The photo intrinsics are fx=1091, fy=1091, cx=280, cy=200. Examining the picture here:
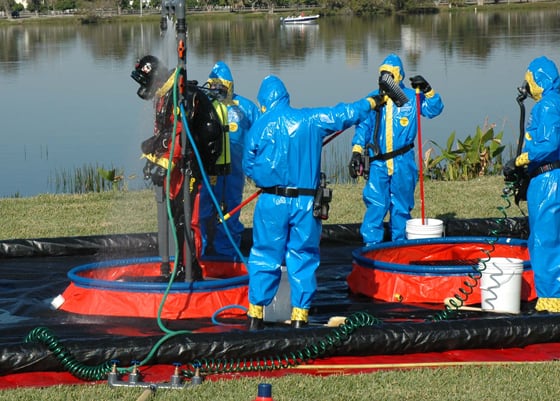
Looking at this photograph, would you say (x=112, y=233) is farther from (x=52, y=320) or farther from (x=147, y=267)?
(x=52, y=320)

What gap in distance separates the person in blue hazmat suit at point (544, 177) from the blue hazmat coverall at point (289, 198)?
44.2 inches

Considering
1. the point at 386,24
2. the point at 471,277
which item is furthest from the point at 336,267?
the point at 386,24

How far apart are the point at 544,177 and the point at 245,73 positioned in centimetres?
1903

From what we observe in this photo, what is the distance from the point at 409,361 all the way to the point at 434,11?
168 feet

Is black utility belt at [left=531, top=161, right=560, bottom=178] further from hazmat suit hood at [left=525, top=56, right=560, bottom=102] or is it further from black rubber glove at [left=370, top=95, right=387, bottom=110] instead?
black rubber glove at [left=370, top=95, right=387, bottom=110]

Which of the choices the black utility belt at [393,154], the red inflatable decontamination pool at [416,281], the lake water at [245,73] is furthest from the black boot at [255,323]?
the black utility belt at [393,154]

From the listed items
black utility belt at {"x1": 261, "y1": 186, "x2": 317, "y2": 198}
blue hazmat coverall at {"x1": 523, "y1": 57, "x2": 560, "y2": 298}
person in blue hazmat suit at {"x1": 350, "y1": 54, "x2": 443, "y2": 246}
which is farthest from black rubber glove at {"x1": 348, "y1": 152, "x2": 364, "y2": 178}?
black utility belt at {"x1": 261, "y1": 186, "x2": 317, "y2": 198}

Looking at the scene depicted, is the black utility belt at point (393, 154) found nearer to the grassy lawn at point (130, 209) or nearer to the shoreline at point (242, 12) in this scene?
the grassy lawn at point (130, 209)

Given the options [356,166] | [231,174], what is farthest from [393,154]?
[231,174]

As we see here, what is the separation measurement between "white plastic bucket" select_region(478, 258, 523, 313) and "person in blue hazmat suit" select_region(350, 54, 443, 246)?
1693mm

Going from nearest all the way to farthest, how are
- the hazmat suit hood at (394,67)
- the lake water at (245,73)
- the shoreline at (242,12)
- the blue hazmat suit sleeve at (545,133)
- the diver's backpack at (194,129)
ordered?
the blue hazmat suit sleeve at (545,133) → the diver's backpack at (194,129) → the hazmat suit hood at (394,67) → the lake water at (245,73) → the shoreline at (242,12)

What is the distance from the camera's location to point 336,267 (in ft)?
27.8

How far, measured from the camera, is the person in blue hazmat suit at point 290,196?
6.49 metres

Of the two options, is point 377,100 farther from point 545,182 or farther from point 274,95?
point 545,182
